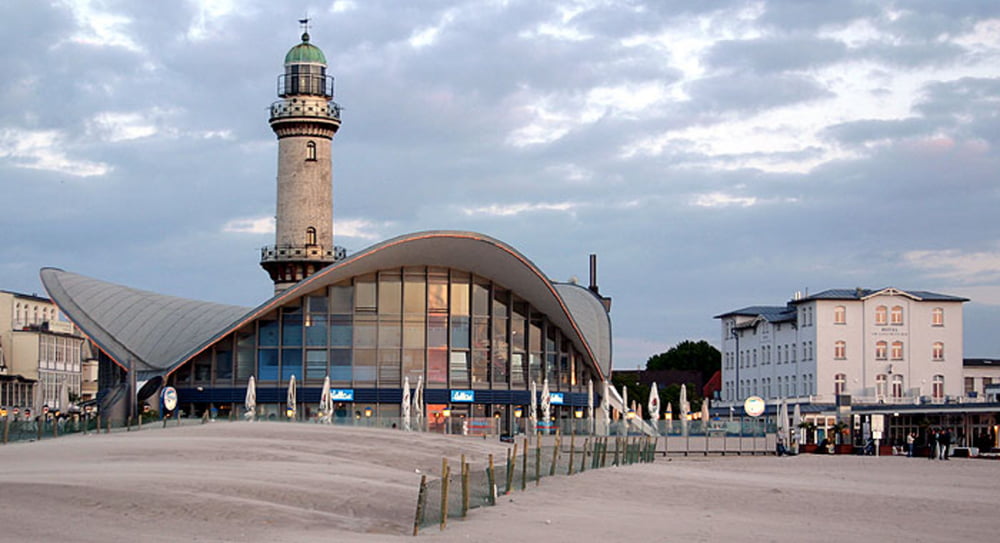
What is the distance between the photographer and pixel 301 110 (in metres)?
79.8

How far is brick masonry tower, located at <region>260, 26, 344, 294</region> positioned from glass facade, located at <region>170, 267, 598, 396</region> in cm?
1279

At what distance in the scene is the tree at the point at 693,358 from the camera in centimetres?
15425

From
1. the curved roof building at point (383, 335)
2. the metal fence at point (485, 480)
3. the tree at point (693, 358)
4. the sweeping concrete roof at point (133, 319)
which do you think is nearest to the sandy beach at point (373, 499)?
the metal fence at point (485, 480)

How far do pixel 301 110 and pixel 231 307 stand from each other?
13.1m

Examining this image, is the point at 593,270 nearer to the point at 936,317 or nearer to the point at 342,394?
the point at 936,317

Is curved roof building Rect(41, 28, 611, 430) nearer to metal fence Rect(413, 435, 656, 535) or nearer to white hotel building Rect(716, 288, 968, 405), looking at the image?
metal fence Rect(413, 435, 656, 535)

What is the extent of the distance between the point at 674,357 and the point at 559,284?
7879cm

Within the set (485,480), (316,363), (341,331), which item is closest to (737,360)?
(341,331)

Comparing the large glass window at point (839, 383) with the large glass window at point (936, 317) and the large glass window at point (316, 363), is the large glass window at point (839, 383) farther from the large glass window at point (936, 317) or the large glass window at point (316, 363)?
the large glass window at point (316, 363)

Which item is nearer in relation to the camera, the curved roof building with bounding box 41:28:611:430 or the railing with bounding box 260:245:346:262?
the curved roof building with bounding box 41:28:611:430

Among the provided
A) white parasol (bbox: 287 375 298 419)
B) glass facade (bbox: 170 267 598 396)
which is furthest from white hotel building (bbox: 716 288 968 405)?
white parasol (bbox: 287 375 298 419)

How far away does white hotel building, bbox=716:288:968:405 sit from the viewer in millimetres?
96562

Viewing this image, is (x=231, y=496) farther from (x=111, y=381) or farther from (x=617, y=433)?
(x=111, y=381)

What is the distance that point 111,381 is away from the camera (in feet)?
234
